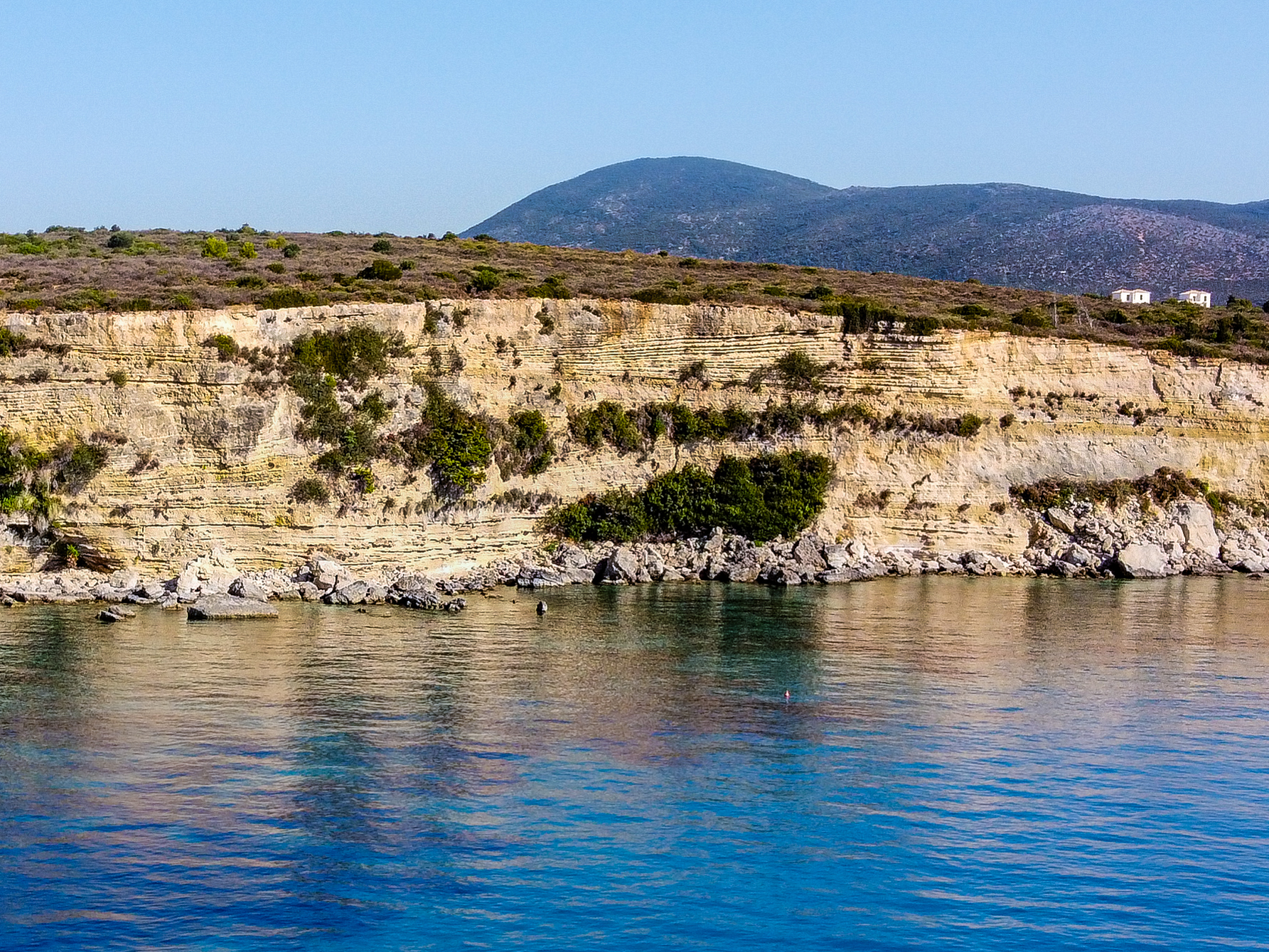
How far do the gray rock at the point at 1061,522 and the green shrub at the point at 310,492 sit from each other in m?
23.9

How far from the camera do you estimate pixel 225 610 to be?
103 feet

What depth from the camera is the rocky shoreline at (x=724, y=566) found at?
33.5 m

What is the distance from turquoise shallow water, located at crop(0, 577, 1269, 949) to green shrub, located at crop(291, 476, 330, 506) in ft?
18.8

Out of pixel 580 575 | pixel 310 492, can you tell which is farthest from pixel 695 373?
pixel 310 492

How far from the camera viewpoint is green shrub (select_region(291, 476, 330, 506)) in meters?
36.0

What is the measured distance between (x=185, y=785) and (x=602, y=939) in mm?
7517

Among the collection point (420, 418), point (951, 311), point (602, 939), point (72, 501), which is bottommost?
point (602, 939)

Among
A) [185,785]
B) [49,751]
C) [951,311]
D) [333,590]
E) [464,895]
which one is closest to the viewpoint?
[464,895]

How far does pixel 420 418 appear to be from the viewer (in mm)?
38875

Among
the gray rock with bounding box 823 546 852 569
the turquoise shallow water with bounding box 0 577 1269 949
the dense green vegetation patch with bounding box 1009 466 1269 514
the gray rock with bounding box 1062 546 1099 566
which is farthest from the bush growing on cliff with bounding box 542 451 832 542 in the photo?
the turquoise shallow water with bounding box 0 577 1269 949

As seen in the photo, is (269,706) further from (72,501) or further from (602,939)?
(72,501)

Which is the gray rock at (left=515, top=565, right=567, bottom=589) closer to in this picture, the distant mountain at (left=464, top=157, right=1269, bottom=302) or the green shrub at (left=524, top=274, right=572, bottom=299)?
the green shrub at (left=524, top=274, right=572, bottom=299)

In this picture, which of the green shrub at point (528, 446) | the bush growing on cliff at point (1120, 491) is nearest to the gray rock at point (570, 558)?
the green shrub at point (528, 446)

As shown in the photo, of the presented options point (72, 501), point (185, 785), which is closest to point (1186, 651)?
point (185, 785)
